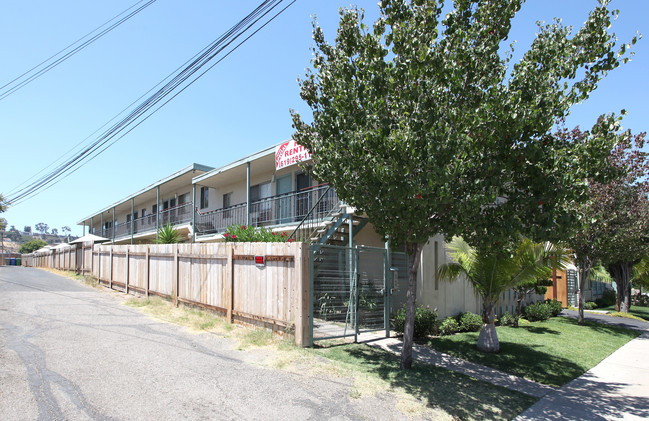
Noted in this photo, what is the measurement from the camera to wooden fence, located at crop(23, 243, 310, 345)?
781 cm

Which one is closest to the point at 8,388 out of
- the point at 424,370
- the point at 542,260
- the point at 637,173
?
the point at 424,370

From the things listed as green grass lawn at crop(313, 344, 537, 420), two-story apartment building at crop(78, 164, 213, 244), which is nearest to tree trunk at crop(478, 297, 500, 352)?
green grass lawn at crop(313, 344, 537, 420)

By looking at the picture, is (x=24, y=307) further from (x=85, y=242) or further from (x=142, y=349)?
(x=85, y=242)

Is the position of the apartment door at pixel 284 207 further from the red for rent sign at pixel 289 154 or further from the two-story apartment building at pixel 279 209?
the red for rent sign at pixel 289 154

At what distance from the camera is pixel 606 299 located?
23.7 m

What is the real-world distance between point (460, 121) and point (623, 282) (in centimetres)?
1967

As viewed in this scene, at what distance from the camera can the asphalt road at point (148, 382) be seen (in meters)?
4.54

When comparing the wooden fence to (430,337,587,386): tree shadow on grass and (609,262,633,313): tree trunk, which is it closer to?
(430,337,587,386): tree shadow on grass

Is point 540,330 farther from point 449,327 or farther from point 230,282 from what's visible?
point 230,282

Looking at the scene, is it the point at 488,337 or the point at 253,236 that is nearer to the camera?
the point at 488,337

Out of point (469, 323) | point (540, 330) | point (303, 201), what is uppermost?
point (303, 201)

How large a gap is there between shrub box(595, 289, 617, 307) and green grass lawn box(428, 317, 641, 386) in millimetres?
10695

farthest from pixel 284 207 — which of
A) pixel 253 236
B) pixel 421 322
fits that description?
pixel 421 322

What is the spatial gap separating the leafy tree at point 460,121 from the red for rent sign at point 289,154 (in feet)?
21.9
